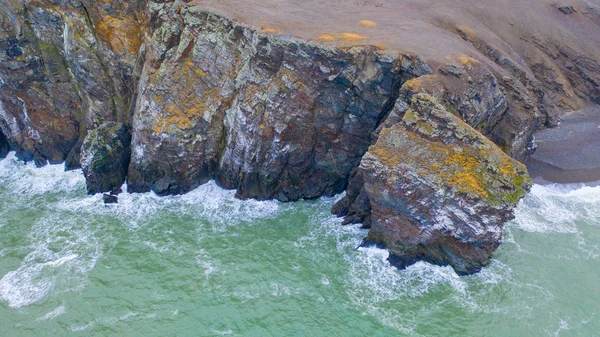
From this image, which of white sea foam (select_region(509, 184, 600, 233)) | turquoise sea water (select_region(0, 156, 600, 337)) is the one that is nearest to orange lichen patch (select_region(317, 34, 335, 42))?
turquoise sea water (select_region(0, 156, 600, 337))

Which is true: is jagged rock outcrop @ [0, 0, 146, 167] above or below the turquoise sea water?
above

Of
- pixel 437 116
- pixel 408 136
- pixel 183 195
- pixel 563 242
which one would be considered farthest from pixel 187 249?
pixel 563 242

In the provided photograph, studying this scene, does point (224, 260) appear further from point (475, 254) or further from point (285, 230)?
point (475, 254)

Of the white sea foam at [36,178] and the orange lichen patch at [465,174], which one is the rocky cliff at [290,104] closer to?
the orange lichen patch at [465,174]

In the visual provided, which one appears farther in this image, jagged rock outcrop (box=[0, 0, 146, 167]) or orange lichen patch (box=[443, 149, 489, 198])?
jagged rock outcrop (box=[0, 0, 146, 167])

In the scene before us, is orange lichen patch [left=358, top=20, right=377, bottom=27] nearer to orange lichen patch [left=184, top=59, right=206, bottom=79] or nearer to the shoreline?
orange lichen patch [left=184, top=59, right=206, bottom=79]

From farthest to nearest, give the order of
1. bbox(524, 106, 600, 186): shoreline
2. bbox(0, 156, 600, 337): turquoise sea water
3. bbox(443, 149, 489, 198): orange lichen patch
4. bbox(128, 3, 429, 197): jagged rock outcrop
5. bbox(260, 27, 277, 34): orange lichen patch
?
bbox(524, 106, 600, 186): shoreline → bbox(260, 27, 277, 34): orange lichen patch → bbox(128, 3, 429, 197): jagged rock outcrop → bbox(443, 149, 489, 198): orange lichen patch → bbox(0, 156, 600, 337): turquoise sea water

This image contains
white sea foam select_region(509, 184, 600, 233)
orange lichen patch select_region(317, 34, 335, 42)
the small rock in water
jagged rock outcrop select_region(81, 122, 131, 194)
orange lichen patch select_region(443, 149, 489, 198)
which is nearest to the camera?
orange lichen patch select_region(443, 149, 489, 198)

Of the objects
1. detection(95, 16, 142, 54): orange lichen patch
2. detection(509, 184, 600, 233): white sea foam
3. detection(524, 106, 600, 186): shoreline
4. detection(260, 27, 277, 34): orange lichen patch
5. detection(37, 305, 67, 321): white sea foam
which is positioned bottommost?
detection(37, 305, 67, 321): white sea foam

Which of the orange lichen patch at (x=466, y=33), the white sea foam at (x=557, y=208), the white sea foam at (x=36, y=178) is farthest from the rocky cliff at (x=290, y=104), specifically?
the white sea foam at (x=557, y=208)
